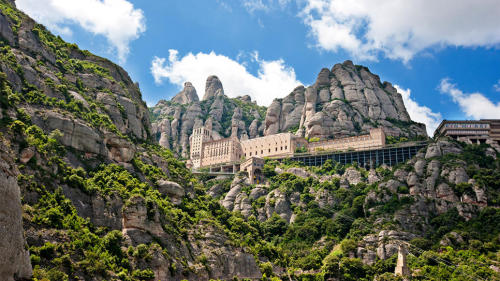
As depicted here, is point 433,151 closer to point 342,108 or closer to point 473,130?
point 473,130

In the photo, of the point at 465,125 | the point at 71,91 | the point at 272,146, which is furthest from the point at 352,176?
the point at 71,91

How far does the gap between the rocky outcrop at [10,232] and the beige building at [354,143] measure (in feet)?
368

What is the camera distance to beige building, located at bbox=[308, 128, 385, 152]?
13612 centimetres

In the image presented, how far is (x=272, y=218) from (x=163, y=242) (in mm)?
47986

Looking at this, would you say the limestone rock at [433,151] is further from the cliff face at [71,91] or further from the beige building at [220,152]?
the cliff face at [71,91]

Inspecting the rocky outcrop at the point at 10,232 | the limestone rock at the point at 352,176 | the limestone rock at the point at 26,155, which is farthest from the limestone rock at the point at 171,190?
the limestone rock at the point at 352,176

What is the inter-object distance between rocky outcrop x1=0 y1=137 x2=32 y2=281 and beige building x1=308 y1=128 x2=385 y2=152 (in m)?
112

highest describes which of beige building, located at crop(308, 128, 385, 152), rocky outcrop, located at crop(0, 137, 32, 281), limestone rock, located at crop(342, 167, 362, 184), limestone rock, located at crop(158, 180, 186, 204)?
beige building, located at crop(308, 128, 385, 152)

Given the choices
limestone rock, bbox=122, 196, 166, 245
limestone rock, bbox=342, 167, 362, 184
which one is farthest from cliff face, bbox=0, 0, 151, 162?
limestone rock, bbox=342, 167, 362, 184

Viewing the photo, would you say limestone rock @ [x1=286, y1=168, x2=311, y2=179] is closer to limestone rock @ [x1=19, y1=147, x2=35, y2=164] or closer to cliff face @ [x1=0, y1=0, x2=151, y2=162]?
cliff face @ [x1=0, y1=0, x2=151, y2=162]

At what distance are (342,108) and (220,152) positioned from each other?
4105 cm

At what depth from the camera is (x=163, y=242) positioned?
60.9m

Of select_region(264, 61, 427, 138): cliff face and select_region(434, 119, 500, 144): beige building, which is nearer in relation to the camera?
select_region(434, 119, 500, 144): beige building

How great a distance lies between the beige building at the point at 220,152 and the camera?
157 metres
